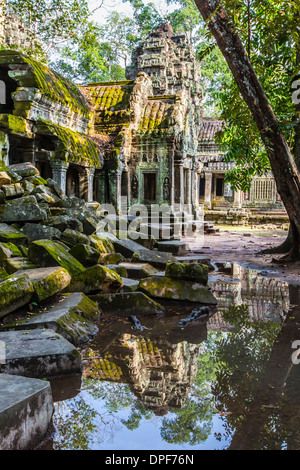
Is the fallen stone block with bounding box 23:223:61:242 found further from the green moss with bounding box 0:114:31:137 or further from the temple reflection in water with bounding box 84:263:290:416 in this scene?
the green moss with bounding box 0:114:31:137

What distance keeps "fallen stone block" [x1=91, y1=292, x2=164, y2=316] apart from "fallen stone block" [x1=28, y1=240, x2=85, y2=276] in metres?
0.61

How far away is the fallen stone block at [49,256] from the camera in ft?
14.8

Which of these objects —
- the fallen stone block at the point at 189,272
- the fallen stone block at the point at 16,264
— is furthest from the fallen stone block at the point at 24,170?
the fallen stone block at the point at 189,272

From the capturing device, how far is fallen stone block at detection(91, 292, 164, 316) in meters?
4.30

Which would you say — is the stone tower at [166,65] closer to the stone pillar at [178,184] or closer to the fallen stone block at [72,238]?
the stone pillar at [178,184]

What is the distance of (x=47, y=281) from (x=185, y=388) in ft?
6.02

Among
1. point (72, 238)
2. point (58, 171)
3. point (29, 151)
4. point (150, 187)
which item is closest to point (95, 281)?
point (72, 238)

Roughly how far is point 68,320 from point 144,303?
1.12 metres

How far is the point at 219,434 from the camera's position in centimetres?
207

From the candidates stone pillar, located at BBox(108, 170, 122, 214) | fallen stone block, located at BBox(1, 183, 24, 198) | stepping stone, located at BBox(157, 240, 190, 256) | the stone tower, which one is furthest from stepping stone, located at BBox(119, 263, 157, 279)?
the stone tower

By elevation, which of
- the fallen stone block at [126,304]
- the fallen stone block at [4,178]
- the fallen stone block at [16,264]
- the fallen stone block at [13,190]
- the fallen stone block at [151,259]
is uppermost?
the fallen stone block at [4,178]

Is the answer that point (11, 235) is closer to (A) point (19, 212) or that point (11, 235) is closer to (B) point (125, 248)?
(A) point (19, 212)
